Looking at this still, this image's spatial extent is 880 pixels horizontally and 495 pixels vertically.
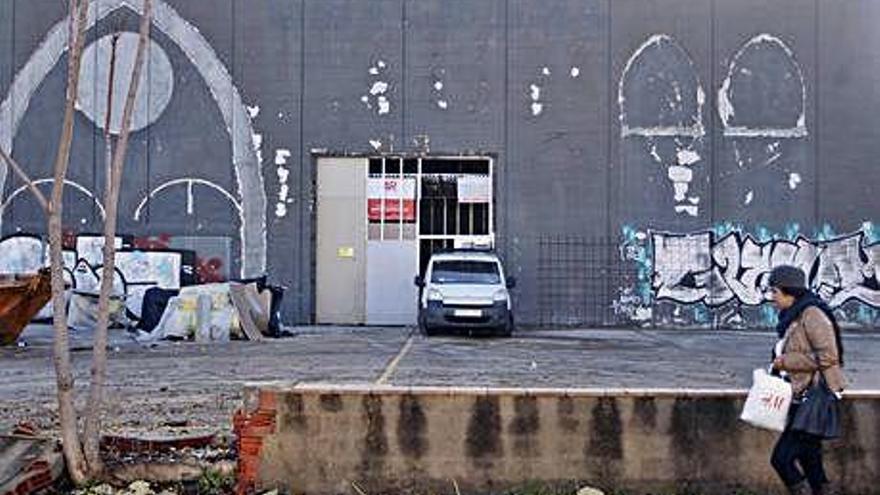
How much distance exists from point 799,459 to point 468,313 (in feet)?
53.9

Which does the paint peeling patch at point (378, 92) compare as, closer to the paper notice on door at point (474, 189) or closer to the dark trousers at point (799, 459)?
the paper notice on door at point (474, 189)

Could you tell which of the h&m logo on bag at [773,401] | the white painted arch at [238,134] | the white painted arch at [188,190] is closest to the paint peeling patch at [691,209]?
the white painted arch at [238,134]

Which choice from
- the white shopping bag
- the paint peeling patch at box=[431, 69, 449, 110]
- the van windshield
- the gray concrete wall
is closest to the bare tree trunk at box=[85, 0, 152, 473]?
the white shopping bag

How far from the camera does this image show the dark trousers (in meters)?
7.62

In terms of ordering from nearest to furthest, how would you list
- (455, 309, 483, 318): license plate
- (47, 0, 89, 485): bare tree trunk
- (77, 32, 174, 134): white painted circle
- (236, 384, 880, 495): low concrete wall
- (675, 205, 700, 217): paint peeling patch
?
(47, 0, 89, 485): bare tree trunk
(236, 384, 880, 495): low concrete wall
(455, 309, 483, 318): license plate
(77, 32, 174, 134): white painted circle
(675, 205, 700, 217): paint peeling patch

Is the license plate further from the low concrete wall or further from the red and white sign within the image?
the low concrete wall

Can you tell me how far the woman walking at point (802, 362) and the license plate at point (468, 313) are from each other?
1627cm

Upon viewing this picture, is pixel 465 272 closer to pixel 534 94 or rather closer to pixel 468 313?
pixel 468 313

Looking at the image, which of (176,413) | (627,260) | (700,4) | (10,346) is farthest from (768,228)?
(176,413)

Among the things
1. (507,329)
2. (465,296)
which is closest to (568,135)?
(507,329)

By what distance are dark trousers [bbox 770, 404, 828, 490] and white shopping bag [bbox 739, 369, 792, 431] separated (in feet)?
0.37

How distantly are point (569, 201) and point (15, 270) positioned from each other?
13.5m

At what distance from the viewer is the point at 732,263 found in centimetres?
2844

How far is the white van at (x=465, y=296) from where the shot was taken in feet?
78.8
